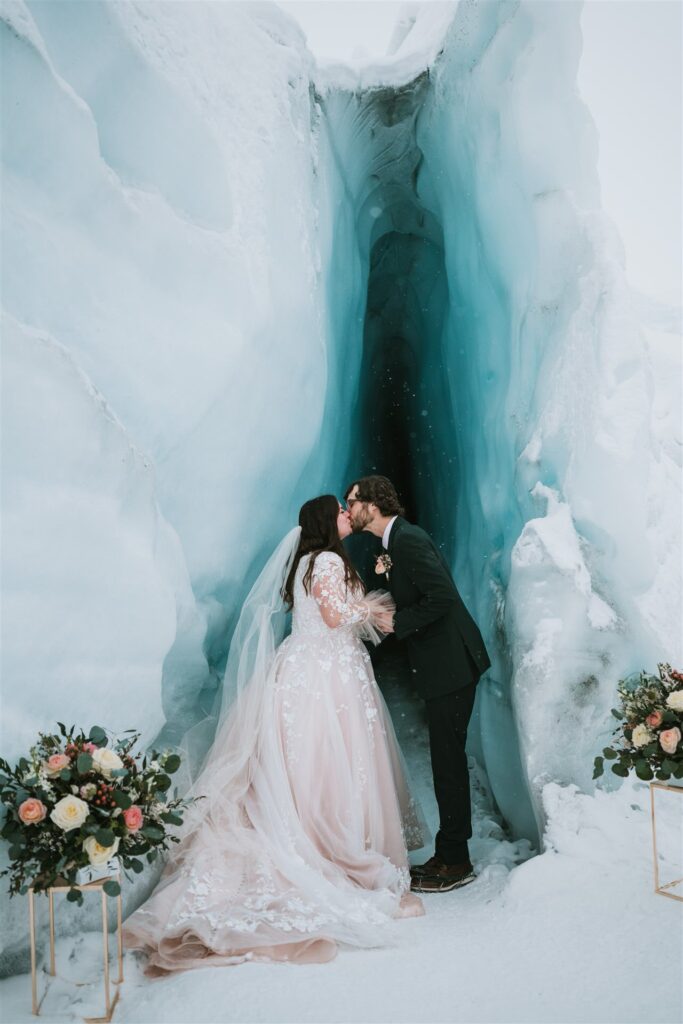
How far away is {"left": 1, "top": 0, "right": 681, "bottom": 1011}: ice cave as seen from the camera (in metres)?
2.14

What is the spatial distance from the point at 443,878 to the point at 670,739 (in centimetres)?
94

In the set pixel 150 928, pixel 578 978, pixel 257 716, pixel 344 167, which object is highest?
pixel 344 167

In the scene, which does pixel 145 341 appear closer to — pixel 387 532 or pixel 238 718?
pixel 387 532

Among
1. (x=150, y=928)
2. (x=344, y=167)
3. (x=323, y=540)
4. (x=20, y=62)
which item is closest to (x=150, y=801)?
(x=150, y=928)

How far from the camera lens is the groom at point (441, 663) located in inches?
105

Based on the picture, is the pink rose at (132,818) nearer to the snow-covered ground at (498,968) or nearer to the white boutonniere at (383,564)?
the snow-covered ground at (498,968)

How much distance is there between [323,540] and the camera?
291 cm

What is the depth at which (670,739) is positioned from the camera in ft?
7.11

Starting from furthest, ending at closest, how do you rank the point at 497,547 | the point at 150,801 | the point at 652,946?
the point at 497,547
the point at 652,946
the point at 150,801

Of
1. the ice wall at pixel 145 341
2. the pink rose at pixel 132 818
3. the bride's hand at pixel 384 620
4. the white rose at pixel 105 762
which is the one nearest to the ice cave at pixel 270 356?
the ice wall at pixel 145 341

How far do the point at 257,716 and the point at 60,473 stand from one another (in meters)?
1.10

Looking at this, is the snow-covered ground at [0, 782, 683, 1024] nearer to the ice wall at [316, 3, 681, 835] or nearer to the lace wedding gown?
the lace wedding gown

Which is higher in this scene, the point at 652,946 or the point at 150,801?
the point at 150,801

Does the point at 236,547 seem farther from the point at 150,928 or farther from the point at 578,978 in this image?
the point at 578,978
